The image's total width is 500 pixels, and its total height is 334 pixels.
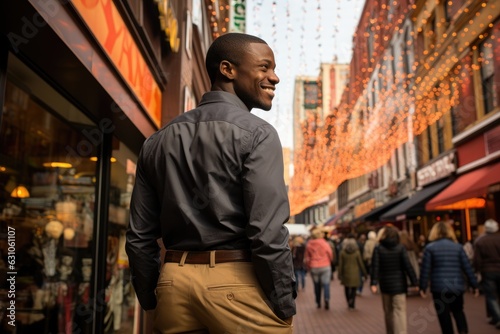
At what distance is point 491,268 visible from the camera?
28.7ft

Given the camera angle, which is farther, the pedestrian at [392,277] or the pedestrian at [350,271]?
the pedestrian at [350,271]

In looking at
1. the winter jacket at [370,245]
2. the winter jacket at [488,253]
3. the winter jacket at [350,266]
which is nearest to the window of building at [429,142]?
the winter jacket at [370,245]

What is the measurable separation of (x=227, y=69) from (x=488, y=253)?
8020 mm

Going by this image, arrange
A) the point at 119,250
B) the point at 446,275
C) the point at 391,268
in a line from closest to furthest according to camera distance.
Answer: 1. the point at 119,250
2. the point at 446,275
3. the point at 391,268

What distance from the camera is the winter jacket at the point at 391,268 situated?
7.05 meters

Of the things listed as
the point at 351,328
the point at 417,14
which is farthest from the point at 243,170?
the point at 417,14

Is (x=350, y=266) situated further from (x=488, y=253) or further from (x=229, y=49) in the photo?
(x=229, y=49)

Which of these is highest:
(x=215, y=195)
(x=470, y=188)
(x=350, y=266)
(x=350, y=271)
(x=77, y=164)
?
(x=470, y=188)

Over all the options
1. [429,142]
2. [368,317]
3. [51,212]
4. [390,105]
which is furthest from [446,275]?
[390,105]

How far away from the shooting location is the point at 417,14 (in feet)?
75.9

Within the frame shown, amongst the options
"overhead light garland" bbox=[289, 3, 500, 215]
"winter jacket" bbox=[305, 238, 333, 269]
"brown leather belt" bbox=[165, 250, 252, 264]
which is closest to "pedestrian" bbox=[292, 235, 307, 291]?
"winter jacket" bbox=[305, 238, 333, 269]

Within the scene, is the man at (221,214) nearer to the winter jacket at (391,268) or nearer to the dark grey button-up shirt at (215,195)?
the dark grey button-up shirt at (215,195)

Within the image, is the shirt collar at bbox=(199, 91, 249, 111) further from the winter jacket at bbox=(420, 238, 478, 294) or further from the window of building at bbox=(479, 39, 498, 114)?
the window of building at bbox=(479, 39, 498, 114)

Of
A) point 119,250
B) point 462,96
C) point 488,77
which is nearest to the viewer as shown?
point 119,250
